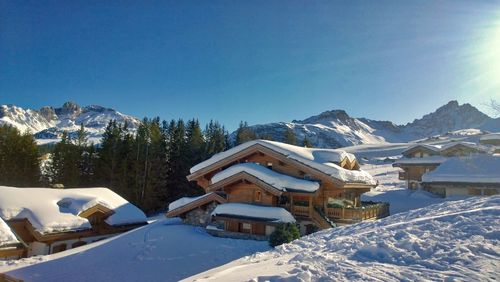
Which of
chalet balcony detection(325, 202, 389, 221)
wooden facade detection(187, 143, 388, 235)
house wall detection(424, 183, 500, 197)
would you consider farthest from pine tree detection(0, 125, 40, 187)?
house wall detection(424, 183, 500, 197)

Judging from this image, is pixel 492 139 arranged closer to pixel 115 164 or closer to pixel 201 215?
pixel 201 215

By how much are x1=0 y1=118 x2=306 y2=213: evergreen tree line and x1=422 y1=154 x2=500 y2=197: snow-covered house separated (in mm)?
33054

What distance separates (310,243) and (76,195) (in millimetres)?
26357

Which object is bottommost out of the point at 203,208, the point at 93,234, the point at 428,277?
the point at 93,234

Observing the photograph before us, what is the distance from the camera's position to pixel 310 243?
12117 mm

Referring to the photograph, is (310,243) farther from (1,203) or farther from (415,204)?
(415,204)

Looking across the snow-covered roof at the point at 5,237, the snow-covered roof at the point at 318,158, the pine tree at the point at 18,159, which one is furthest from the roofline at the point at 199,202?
the pine tree at the point at 18,159

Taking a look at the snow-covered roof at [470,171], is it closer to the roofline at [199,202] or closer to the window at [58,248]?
the roofline at [199,202]

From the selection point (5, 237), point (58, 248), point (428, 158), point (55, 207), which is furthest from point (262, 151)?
point (428, 158)

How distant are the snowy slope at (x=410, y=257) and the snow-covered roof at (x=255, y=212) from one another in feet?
42.4

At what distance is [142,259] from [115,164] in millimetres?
31614

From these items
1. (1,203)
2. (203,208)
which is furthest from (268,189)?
(1,203)

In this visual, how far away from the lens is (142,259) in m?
20.4

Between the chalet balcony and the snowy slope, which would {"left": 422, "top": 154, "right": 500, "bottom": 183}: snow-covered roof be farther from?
the snowy slope
